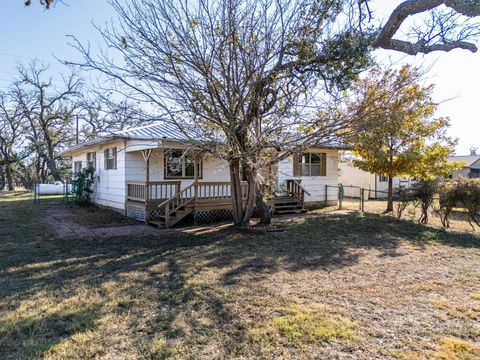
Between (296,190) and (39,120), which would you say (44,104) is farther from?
(296,190)

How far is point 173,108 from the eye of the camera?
7.90 m

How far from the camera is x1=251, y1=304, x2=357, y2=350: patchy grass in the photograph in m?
3.21

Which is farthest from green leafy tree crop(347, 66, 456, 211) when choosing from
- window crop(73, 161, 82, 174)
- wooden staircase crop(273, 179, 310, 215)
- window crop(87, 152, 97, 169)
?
window crop(73, 161, 82, 174)

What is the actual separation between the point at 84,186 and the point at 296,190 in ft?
30.6

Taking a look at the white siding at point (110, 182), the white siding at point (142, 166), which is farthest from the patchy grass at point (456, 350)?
the white siding at point (110, 182)

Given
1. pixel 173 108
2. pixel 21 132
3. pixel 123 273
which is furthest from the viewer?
pixel 21 132

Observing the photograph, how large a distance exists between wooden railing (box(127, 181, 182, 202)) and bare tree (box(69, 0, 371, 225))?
3.03 meters

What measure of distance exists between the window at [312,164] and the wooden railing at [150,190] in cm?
601

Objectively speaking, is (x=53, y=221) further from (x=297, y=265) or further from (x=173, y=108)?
(x=297, y=265)

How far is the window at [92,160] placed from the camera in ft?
51.7

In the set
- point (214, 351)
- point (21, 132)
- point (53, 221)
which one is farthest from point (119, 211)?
point (21, 132)

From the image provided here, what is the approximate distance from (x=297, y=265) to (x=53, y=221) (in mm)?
8727

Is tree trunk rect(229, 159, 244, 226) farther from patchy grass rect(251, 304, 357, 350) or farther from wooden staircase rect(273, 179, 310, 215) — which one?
patchy grass rect(251, 304, 357, 350)

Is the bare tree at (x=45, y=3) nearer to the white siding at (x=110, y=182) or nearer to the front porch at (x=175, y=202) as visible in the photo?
the front porch at (x=175, y=202)
